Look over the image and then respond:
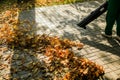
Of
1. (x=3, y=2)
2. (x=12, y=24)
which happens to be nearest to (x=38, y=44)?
(x=12, y=24)

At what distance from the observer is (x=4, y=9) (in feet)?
25.8

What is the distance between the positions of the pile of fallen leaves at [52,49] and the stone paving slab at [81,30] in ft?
0.83

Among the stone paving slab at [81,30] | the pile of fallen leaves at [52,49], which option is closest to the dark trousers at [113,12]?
the stone paving slab at [81,30]

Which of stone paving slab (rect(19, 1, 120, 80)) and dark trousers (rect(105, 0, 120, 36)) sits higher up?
dark trousers (rect(105, 0, 120, 36))

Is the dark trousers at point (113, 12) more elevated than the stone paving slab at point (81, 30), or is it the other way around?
Result: the dark trousers at point (113, 12)

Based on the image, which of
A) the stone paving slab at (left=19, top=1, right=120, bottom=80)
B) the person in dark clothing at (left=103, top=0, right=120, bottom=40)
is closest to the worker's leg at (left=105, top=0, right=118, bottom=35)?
the person in dark clothing at (left=103, top=0, right=120, bottom=40)

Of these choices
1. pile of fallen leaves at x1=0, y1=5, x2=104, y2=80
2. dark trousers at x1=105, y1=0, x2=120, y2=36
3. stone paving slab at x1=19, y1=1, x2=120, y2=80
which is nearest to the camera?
pile of fallen leaves at x1=0, y1=5, x2=104, y2=80

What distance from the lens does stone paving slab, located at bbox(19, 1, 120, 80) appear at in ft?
16.6

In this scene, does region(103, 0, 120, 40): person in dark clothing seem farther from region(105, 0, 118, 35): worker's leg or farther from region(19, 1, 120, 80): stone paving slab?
region(19, 1, 120, 80): stone paving slab

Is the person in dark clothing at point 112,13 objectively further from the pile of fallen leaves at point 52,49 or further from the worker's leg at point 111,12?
the pile of fallen leaves at point 52,49

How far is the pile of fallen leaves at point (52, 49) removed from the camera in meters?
4.52

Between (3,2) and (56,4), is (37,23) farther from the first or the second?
(3,2)

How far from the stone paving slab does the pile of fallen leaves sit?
0.83 ft

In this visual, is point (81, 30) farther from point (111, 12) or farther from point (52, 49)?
point (52, 49)
